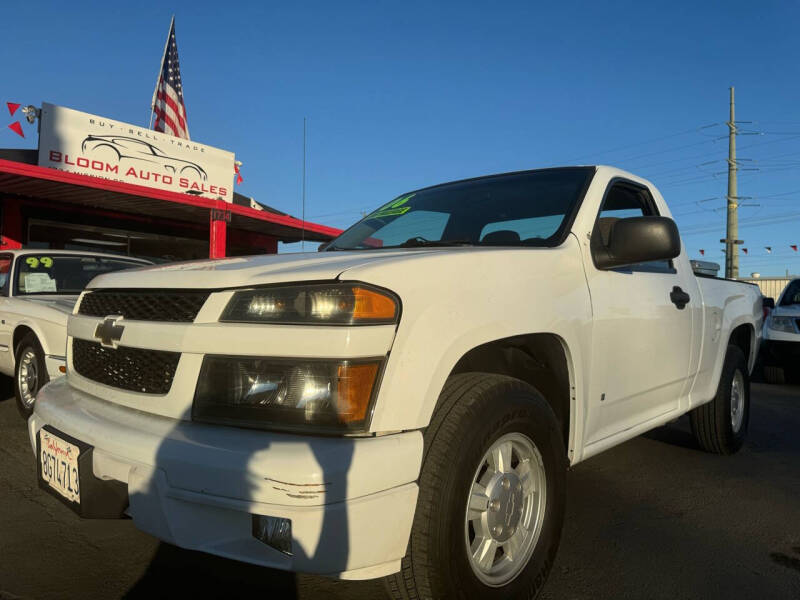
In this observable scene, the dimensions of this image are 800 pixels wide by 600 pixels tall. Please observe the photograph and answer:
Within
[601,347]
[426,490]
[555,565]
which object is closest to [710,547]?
[555,565]

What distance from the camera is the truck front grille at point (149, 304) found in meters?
1.79

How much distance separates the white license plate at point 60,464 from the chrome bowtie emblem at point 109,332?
34 centimetres

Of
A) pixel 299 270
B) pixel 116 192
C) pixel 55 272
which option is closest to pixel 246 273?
pixel 299 270

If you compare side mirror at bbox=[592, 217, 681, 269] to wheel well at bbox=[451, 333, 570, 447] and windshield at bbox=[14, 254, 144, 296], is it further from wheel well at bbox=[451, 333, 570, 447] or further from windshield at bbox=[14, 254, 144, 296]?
windshield at bbox=[14, 254, 144, 296]

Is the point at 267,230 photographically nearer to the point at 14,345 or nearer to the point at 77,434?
the point at 14,345

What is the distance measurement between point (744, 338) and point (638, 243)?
2607mm

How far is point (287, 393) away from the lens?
1596 millimetres

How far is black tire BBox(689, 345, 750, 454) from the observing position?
382 cm

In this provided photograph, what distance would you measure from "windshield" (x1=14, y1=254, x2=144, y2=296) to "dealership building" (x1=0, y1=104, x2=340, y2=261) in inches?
204

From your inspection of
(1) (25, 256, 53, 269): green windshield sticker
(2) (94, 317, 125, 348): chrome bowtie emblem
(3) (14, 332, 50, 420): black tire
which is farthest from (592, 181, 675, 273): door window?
(1) (25, 256, 53, 269): green windshield sticker

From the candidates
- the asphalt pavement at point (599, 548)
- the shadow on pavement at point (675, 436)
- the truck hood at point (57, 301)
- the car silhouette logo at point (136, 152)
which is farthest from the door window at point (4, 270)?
the car silhouette logo at point (136, 152)

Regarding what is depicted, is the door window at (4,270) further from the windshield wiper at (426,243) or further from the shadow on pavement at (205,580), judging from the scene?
the windshield wiper at (426,243)

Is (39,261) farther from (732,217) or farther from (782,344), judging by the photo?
(732,217)

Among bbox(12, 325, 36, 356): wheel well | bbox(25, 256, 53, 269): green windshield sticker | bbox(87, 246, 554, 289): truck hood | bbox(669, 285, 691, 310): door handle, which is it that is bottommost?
bbox(12, 325, 36, 356): wheel well
